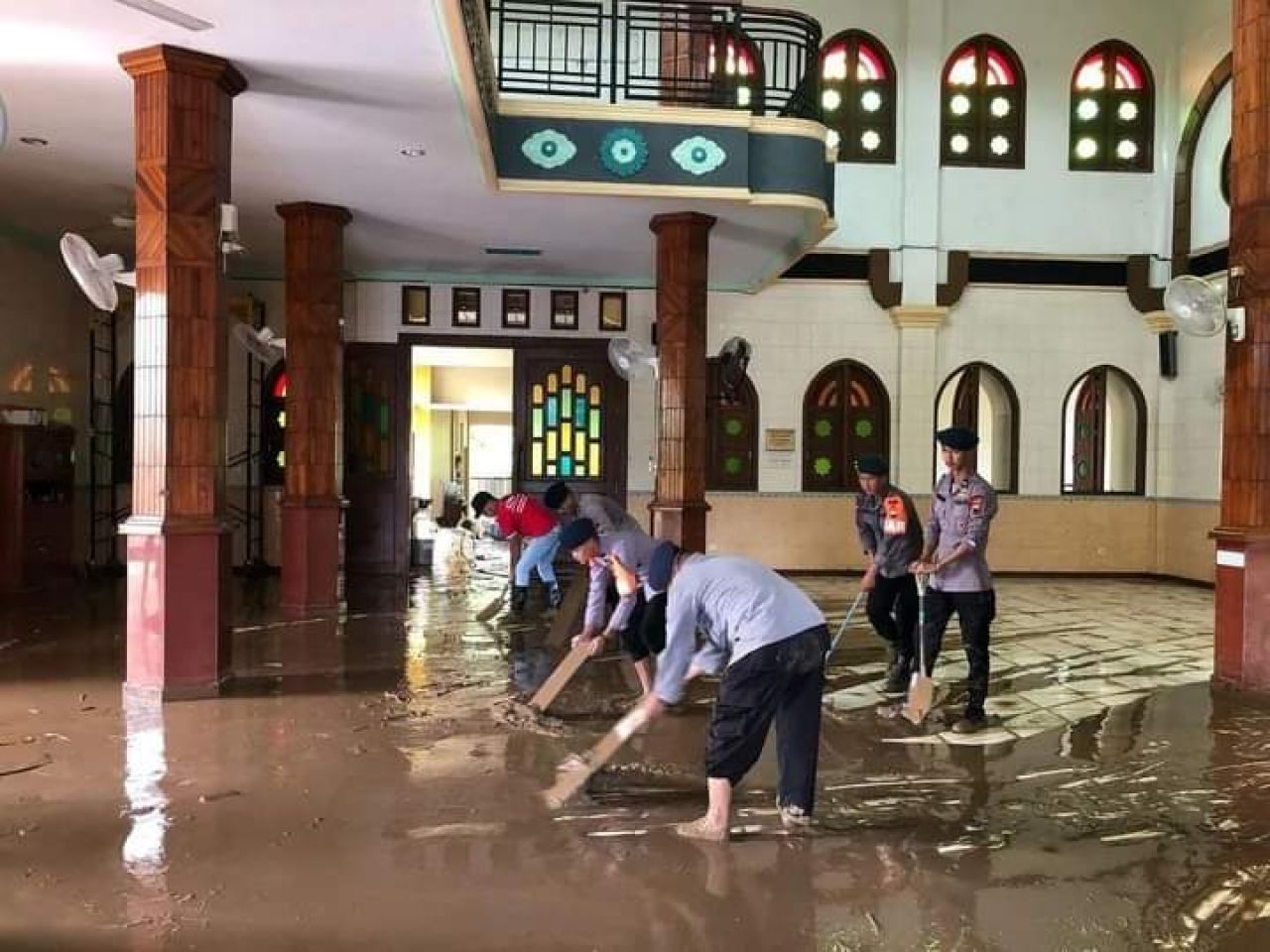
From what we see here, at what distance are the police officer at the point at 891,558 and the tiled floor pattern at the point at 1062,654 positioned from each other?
0.29m

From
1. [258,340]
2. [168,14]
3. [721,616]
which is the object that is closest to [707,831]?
[721,616]

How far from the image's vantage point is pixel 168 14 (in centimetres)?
504

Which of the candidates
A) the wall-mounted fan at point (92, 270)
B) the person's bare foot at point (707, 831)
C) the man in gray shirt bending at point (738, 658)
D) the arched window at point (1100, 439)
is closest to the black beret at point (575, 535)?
the man in gray shirt bending at point (738, 658)

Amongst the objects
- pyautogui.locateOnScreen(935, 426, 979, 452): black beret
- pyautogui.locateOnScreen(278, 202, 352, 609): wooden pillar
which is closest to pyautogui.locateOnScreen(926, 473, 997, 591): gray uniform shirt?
pyautogui.locateOnScreen(935, 426, 979, 452): black beret

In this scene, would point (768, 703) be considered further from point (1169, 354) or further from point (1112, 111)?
point (1112, 111)

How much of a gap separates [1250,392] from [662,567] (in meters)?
4.39

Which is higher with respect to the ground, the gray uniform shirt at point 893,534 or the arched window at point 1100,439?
the arched window at point 1100,439

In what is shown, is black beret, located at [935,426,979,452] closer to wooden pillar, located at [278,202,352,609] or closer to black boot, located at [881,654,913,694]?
black boot, located at [881,654,913,694]

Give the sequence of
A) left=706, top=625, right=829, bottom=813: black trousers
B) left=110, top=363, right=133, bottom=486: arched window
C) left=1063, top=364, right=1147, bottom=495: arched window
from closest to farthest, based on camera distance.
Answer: left=706, top=625, right=829, bottom=813: black trousers → left=110, top=363, right=133, bottom=486: arched window → left=1063, top=364, right=1147, bottom=495: arched window

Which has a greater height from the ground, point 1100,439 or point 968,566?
point 1100,439

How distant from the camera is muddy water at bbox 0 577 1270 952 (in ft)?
9.93

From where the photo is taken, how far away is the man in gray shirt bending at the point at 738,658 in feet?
11.6

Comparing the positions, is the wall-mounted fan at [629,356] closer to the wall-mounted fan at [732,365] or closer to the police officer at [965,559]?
the wall-mounted fan at [732,365]

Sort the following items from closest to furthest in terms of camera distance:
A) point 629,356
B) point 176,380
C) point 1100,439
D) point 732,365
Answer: point 176,380, point 732,365, point 629,356, point 1100,439
